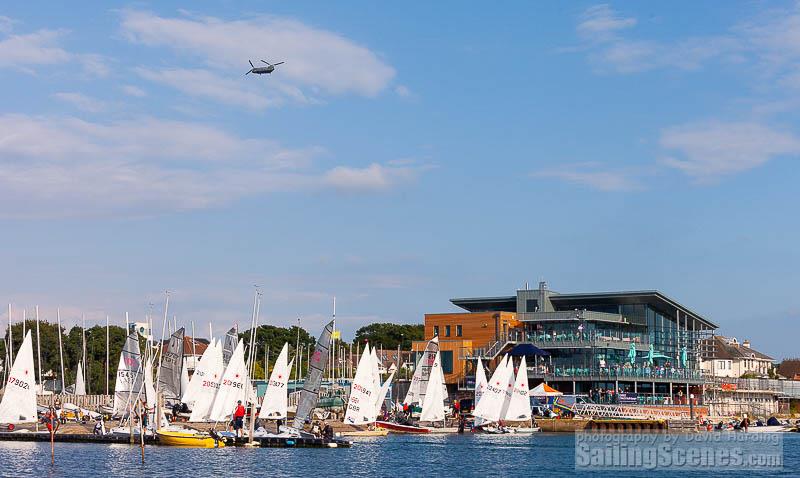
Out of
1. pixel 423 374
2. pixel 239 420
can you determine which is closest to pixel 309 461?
pixel 239 420

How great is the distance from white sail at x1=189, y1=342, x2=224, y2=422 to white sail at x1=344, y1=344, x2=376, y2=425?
10.2m

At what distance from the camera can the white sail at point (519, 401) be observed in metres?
103

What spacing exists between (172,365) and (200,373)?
27.5 feet

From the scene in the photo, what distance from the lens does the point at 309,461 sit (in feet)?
221

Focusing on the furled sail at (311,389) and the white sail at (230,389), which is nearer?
the furled sail at (311,389)

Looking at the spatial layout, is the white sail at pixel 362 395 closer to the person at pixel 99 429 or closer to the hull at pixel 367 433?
the hull at pixel 367 433

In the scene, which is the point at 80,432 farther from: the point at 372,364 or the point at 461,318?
the point at 461,318

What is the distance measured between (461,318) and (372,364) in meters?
45.7

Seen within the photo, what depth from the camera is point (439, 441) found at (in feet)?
Answer: 292

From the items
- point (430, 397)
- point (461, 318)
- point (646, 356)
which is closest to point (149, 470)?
point (430, 397)

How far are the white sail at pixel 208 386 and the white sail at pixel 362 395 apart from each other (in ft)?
33.5

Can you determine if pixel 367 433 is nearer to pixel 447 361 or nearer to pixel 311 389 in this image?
pixel 311 389

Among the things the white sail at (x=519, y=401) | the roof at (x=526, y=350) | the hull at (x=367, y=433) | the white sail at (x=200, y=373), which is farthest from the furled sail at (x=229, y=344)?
the roof at (x=526, y=350)

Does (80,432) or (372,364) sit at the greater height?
(372,364)
